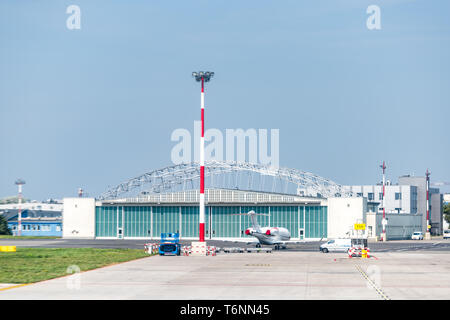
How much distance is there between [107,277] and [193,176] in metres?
90.3

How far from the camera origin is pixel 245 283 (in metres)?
39.2

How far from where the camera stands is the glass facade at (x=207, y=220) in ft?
403

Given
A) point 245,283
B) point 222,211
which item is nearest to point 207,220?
point 222,211

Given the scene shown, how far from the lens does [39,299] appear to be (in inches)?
1224

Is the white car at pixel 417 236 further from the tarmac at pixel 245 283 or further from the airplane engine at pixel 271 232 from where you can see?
the tarmac at pixel 245 283

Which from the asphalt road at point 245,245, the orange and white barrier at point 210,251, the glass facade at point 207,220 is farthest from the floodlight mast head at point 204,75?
the glass facade at point 207,220

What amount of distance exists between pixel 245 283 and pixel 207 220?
3548 inches

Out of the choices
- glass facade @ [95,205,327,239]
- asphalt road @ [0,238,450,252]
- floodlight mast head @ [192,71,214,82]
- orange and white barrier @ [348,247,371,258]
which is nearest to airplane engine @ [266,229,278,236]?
asphalt road @ [0,238,450,252]

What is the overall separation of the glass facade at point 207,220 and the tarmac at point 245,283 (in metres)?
68.8

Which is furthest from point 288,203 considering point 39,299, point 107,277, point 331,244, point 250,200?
point 39,299

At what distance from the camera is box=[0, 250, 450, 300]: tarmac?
108 feet

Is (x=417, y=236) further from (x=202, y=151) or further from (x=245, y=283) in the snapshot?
(x=245, y=283)

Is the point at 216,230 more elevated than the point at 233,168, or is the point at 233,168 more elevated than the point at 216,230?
the point at 233,168
